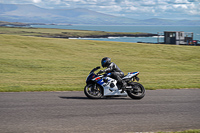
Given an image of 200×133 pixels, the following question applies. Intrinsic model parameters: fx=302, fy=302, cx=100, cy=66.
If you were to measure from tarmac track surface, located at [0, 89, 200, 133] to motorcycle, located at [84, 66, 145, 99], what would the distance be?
0.25m

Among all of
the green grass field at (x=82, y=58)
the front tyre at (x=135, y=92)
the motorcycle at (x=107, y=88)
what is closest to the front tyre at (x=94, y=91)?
the motorcycle at (x=107, y=88)

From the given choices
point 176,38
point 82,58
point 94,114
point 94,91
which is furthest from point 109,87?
point 176,38

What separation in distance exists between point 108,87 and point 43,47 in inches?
1271

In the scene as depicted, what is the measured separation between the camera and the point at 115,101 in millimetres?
11766

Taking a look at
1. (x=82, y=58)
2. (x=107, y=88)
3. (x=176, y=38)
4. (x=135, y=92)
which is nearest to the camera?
(x=107, y=88)

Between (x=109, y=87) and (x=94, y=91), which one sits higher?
(x=109, y=87)

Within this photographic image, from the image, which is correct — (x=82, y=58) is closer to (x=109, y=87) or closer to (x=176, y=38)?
(x=109, y=87)

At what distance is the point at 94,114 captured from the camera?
9.32 metres

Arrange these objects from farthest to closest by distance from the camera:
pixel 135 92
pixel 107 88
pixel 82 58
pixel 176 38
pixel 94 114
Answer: pixel 176 38 < pixel 82 58 < pixel 135 92 < pixel 107 88 < pixel 94 114

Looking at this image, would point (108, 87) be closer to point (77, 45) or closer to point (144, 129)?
point (144, 129)

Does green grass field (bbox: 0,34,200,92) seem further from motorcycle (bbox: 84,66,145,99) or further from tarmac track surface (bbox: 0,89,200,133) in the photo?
tarmac track surface (bbox: 0,89,200,133)

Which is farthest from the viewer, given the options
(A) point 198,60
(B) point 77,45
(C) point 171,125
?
(B) point 77,45

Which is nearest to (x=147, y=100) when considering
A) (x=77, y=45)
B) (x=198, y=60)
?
(x=198, y=60)

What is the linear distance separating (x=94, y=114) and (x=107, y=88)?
→ 3.03 meters
